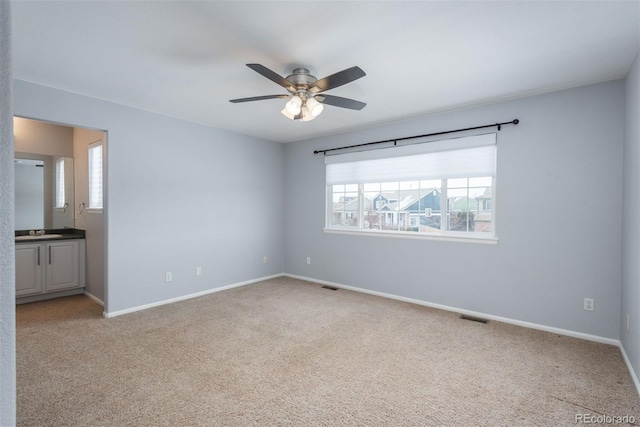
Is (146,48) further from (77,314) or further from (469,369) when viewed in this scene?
(469,369)

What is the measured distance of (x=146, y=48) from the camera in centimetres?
238

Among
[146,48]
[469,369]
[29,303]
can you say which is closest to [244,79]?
[146,48]

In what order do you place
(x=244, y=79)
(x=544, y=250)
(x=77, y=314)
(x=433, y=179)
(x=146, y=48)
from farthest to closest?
(x=433, y=179) < (x=77, y=314) < (x=544, y=250) < (x=244, y=79) < (x=146, y=48)

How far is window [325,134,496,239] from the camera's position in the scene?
3.70 m

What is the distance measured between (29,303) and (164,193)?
7.67ft

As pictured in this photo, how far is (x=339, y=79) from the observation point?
2.30 meters

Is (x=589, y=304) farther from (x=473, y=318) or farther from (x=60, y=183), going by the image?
(x=60, y=183)

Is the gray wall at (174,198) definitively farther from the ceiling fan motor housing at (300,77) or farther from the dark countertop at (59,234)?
the ceiling fan motor housing at (300,77)

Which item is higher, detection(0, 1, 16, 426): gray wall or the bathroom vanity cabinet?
detection(0, 1, 16, 426): gray wall

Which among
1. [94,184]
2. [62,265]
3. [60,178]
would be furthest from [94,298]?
[60,178]

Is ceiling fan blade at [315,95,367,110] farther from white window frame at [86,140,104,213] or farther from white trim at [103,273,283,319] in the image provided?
white window frame at [86,140,104,213]

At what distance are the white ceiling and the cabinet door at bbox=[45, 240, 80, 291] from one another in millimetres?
2362

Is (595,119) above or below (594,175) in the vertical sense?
above

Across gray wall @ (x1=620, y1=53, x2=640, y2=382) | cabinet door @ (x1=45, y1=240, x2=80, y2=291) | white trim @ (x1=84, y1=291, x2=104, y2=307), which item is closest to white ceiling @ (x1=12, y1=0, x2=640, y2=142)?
gray wall @ (x1=620, y1=53, x2=640, y2=382)
